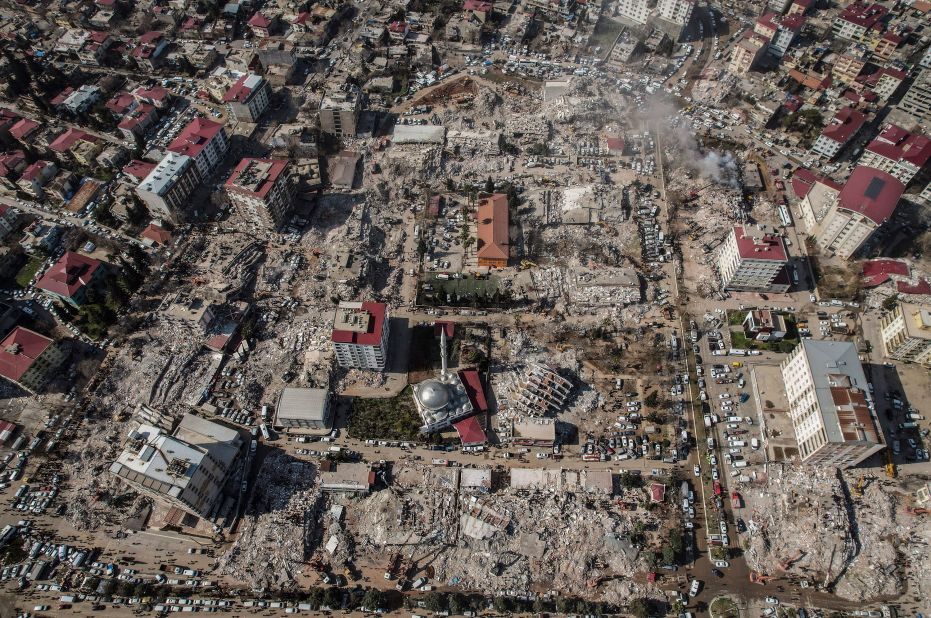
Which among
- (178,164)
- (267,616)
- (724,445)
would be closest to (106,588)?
(267,616)

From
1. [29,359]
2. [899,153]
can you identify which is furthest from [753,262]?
[29,359]

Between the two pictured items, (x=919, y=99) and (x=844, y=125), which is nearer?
(x=844, y=125)

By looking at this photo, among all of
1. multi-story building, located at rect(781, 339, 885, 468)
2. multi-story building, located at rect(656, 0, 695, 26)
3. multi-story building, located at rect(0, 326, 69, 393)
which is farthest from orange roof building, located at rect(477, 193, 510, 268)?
multi-story building, located at rect(656, 0, 695, 26)

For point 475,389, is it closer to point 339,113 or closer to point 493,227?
point 493,227

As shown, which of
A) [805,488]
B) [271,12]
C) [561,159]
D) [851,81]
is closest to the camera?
[805,488]

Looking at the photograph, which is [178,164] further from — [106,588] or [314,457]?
[106,588]
